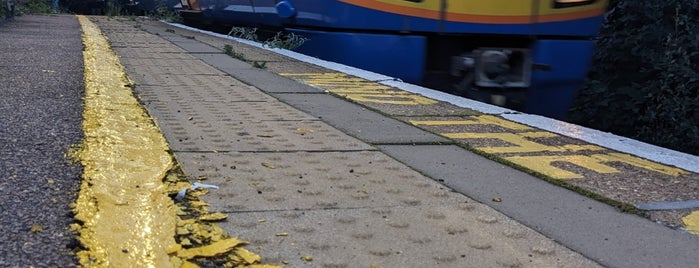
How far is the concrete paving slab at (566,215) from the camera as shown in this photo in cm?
220

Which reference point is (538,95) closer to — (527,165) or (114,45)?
(527,165)

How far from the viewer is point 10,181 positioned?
7.97 ft

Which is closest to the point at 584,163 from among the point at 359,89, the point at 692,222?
the point at 692,222

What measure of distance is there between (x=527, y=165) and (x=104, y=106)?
2.46 m

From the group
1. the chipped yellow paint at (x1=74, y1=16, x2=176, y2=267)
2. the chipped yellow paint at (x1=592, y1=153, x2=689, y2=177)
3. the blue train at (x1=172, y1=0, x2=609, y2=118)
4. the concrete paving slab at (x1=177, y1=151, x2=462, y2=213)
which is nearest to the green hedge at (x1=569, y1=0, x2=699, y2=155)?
the blue train at (x1=172, y1=0, x2=609, y2=118)

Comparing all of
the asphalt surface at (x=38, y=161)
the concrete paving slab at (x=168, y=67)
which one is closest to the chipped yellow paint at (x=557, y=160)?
the asphalt surface at (x=38, y=161)

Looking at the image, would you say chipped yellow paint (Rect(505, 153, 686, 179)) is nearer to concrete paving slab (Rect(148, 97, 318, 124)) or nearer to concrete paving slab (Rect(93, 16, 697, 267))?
concrete paving slab (Rect(93, 16, 697, 267))

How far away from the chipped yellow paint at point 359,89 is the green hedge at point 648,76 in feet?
8.50

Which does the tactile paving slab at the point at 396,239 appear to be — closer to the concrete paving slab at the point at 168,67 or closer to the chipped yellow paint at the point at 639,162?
the chipped yellow paint at the point at 639,162

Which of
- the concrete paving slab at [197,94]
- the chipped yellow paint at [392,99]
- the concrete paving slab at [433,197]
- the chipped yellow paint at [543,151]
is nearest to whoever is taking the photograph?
the concrete paving slab at [433,197]

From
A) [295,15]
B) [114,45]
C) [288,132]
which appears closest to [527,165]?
[288,132]

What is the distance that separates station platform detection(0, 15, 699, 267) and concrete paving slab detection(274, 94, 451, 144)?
0.02 m

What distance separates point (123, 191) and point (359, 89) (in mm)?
3387

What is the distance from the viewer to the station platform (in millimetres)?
2068
